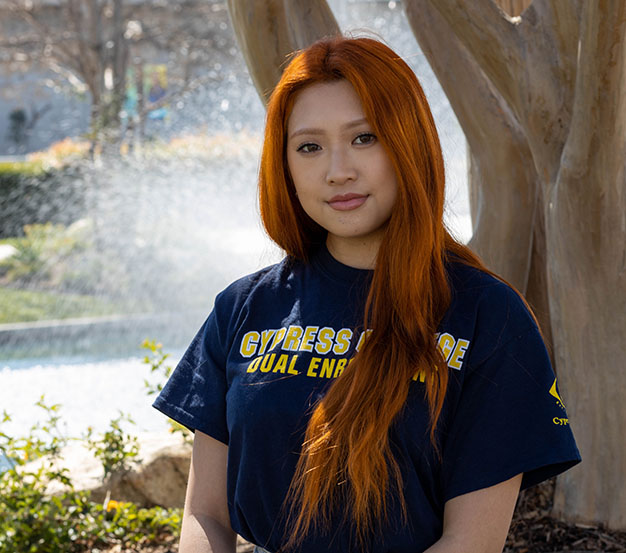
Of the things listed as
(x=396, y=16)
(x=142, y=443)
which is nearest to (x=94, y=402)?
(x=142, y=443)

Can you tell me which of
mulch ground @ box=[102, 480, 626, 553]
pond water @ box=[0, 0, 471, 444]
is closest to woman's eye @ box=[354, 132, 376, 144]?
mulch ground @ box=[102, 480, 626, 553]

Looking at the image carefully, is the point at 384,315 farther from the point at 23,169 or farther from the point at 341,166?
the point at 23,169

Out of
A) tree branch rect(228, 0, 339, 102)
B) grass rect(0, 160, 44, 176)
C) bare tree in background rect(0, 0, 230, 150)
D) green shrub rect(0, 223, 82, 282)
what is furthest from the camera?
grass rect(0, 160, 44, 176)

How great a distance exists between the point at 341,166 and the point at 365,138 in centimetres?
8

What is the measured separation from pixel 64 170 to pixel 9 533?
1065cm

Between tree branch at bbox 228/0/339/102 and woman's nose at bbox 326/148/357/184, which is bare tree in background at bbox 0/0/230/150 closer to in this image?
tree branch at bbox 228/0/339/102

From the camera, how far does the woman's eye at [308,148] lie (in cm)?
189

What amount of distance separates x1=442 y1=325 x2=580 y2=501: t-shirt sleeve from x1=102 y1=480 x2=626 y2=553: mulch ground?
1.47 m

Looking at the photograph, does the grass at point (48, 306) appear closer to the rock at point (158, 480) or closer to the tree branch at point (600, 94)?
the rock at point (158, 480)

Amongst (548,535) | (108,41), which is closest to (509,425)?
(548,535)

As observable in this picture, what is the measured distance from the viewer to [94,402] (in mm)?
6395

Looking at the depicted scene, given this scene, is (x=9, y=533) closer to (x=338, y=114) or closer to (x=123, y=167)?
(x=338, y=114)

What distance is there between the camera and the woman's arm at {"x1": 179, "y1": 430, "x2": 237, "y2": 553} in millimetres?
1909

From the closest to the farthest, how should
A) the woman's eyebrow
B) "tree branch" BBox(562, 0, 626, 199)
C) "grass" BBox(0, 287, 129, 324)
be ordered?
the woman's eyebrow → "tree branch" BBox(562, 0, 626, 199) → "grass" BBox(0, 287, 129, 324)
